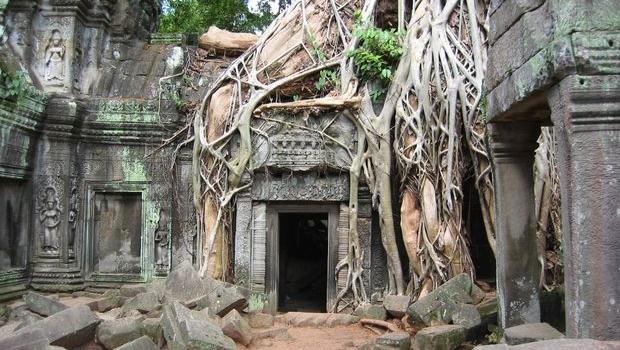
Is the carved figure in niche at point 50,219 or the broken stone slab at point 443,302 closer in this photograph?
the broken stone slab at point 443,302

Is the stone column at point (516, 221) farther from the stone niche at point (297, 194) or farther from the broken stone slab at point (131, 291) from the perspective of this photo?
the broken stone slab at point (131, 291)

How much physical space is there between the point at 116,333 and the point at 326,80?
3.97 metres

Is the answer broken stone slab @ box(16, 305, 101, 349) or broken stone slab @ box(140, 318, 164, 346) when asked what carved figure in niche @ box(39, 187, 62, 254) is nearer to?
broken stone slab @ box(16, 305, 101, 349)

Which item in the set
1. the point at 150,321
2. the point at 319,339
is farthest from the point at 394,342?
the point at 150,321

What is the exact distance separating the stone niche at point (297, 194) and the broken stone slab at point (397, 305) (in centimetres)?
→ 68

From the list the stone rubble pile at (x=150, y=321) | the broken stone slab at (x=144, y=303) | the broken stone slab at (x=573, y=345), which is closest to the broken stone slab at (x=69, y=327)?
the stone rubble pile at (x=150, y=321)

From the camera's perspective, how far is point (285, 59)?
24.5 ft

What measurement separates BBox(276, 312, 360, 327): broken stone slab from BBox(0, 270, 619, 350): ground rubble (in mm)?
10

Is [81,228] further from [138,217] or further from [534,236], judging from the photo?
[534,236]

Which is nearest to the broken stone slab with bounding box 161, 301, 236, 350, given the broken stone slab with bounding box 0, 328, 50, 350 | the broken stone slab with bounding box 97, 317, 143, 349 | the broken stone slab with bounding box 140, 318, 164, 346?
the broken stone slab with bounding box 140, 318, 164, 346

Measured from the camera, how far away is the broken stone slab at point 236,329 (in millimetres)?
4941

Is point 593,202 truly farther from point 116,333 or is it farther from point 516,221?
point 116,333

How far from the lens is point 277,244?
6.88m

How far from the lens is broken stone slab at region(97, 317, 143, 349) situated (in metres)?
4.59
